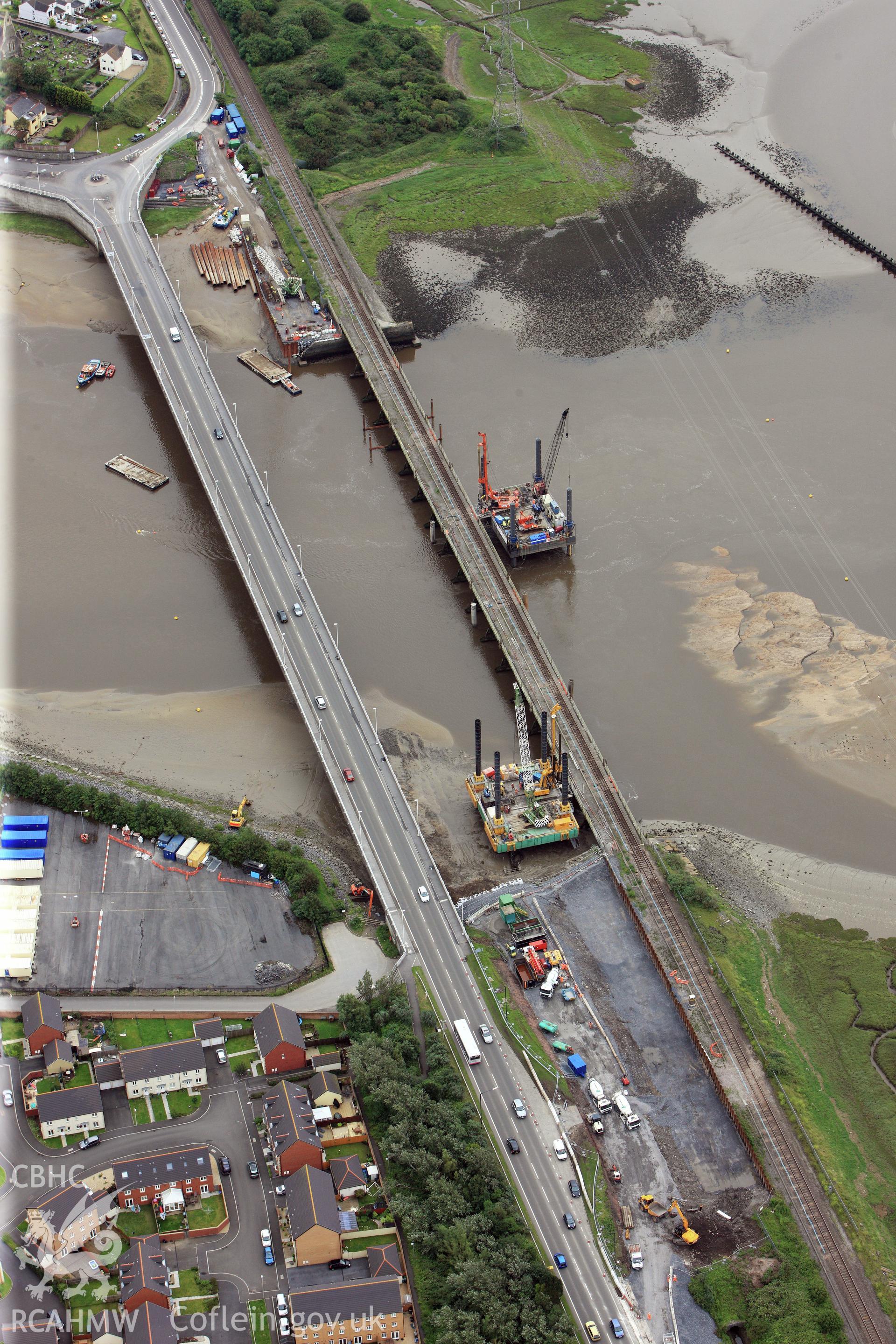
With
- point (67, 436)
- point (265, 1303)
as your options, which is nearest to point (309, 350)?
point (67, 436)

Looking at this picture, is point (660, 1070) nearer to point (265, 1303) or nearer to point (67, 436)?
point (265, 1303)

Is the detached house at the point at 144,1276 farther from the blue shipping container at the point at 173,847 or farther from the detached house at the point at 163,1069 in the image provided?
the blue shipping container at the point at 173,847

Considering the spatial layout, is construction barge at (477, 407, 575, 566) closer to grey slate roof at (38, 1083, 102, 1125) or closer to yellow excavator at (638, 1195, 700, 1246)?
yellow excavator at (638, 1195, 700, 1246)

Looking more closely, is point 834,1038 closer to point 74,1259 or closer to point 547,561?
point 74,1259

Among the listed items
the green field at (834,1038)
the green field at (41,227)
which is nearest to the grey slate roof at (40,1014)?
the green field at (834,1038)

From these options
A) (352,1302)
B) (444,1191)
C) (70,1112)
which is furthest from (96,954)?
(352,1302)

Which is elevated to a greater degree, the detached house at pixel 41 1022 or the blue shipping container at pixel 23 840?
the detached house at pixel 41 1022

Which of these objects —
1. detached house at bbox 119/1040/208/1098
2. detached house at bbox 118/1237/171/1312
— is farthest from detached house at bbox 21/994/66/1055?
detached house at bbox 118/1237/171/1312
